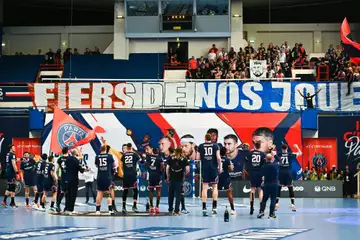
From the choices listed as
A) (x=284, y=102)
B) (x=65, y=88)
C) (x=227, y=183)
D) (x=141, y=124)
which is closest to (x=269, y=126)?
(x=284, y=102)

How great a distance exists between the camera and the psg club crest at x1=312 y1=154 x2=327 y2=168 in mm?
38688

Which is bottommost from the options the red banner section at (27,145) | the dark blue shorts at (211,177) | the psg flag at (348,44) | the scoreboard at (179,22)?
the dark blue shorts at (211,177)

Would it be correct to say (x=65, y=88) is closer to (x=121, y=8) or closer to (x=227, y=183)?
(x=121, y=8)

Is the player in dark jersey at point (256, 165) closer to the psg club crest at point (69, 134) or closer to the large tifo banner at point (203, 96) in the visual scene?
the psg club crest at point (69, 134)

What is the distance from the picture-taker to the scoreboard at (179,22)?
1892 inches

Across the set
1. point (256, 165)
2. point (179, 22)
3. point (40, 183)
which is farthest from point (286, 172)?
point (179, 22)

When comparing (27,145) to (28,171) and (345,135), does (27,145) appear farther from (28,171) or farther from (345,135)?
(345,135)

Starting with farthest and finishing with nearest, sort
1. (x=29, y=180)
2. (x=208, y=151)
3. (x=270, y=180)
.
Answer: (x=29, y=180)
(x=208, y=151)
(x=270, y=180)

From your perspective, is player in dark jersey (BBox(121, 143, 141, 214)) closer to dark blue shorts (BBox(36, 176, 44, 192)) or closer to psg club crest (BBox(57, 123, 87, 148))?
dark blue shorts (BBox(36, 176, 44, 192))

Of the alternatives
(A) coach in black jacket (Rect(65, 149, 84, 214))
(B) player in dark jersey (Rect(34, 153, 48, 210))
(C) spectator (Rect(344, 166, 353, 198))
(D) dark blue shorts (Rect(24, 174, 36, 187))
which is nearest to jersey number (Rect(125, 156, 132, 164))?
(A) coach in black jacket (Rect(65, 149, 84, 214))

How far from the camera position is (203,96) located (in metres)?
39.3

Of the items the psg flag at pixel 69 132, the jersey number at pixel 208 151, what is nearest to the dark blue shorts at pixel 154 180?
the jersey number at pixel 208 151

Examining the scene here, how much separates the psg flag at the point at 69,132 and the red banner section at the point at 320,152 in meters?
11.4

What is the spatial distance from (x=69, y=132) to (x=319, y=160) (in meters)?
13.2
